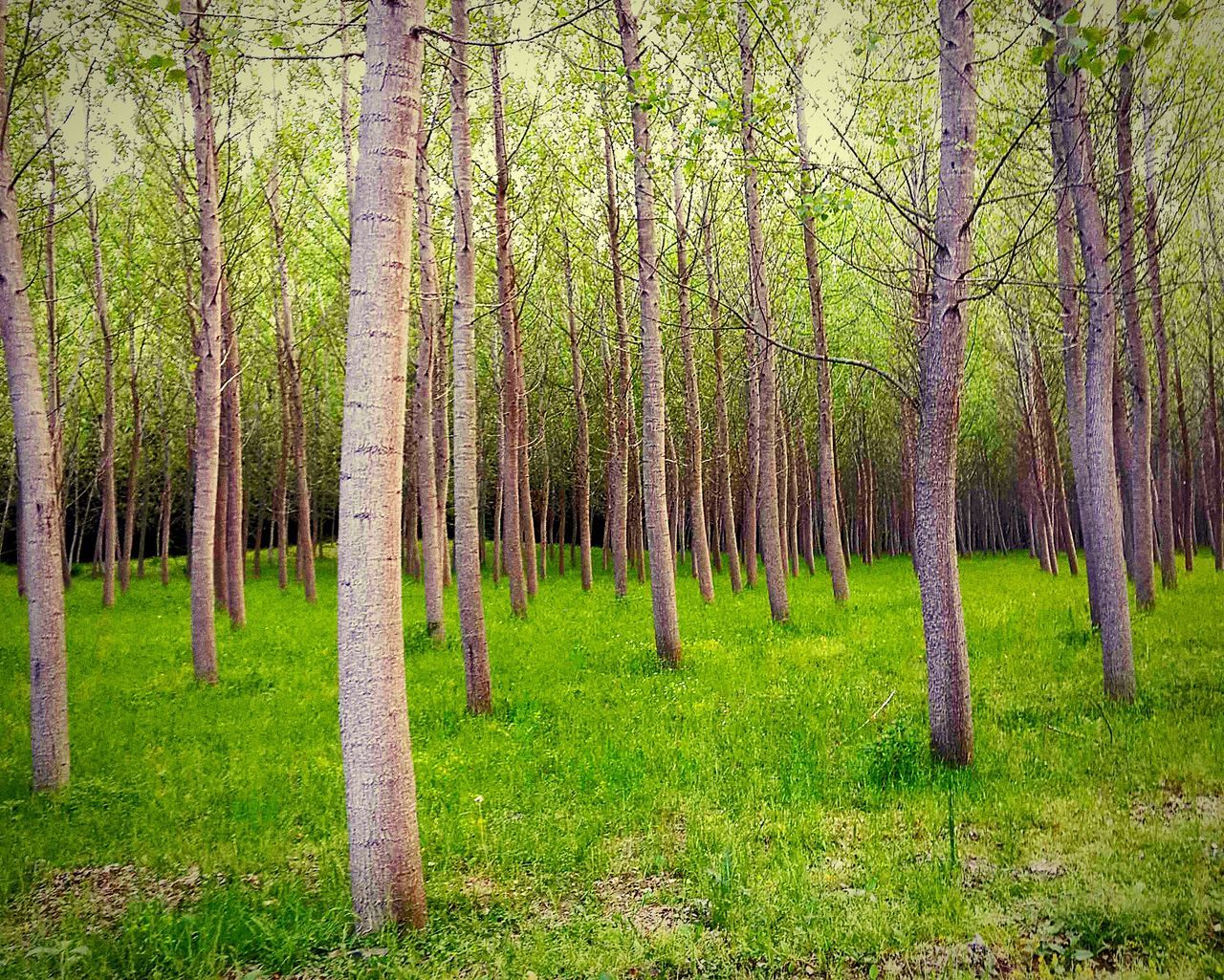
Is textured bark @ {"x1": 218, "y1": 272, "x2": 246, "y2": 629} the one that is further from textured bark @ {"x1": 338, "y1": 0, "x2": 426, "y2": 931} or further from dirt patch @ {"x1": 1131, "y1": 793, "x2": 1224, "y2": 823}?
dirt patch @ {"x1": 1131, "y1": 793, "x2": 1224, "y2": 823}

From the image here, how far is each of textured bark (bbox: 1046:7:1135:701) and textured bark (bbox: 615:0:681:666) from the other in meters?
4.68

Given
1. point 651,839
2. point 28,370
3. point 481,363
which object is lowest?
point 651,839

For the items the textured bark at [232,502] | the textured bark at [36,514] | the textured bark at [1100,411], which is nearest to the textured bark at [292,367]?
the textured bark at [232,502]

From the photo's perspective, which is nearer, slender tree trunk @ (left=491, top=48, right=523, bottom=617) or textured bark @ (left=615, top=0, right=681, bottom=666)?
textured bark @ (left=615, top=0, right=681, bottom=666)

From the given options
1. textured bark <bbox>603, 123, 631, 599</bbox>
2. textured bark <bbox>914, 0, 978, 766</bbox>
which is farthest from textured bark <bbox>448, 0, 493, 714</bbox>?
textured bark <bbox>603, 123, 631, 599</bbox>

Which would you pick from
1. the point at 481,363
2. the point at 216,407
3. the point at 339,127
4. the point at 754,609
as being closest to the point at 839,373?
the point at 481,363

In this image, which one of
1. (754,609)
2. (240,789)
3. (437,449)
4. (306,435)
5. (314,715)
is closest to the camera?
(240,789)

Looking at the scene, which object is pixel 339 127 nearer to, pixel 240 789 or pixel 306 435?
pixel 240 789

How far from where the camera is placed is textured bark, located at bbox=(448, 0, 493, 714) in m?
8.57

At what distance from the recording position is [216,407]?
35.8 ft

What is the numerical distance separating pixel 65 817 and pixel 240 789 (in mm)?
1250

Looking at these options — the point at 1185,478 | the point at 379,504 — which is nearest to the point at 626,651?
the point at 379,504

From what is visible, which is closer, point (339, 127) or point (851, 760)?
point (851, 760)

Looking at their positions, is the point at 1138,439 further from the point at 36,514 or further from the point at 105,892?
the point at 36,514
